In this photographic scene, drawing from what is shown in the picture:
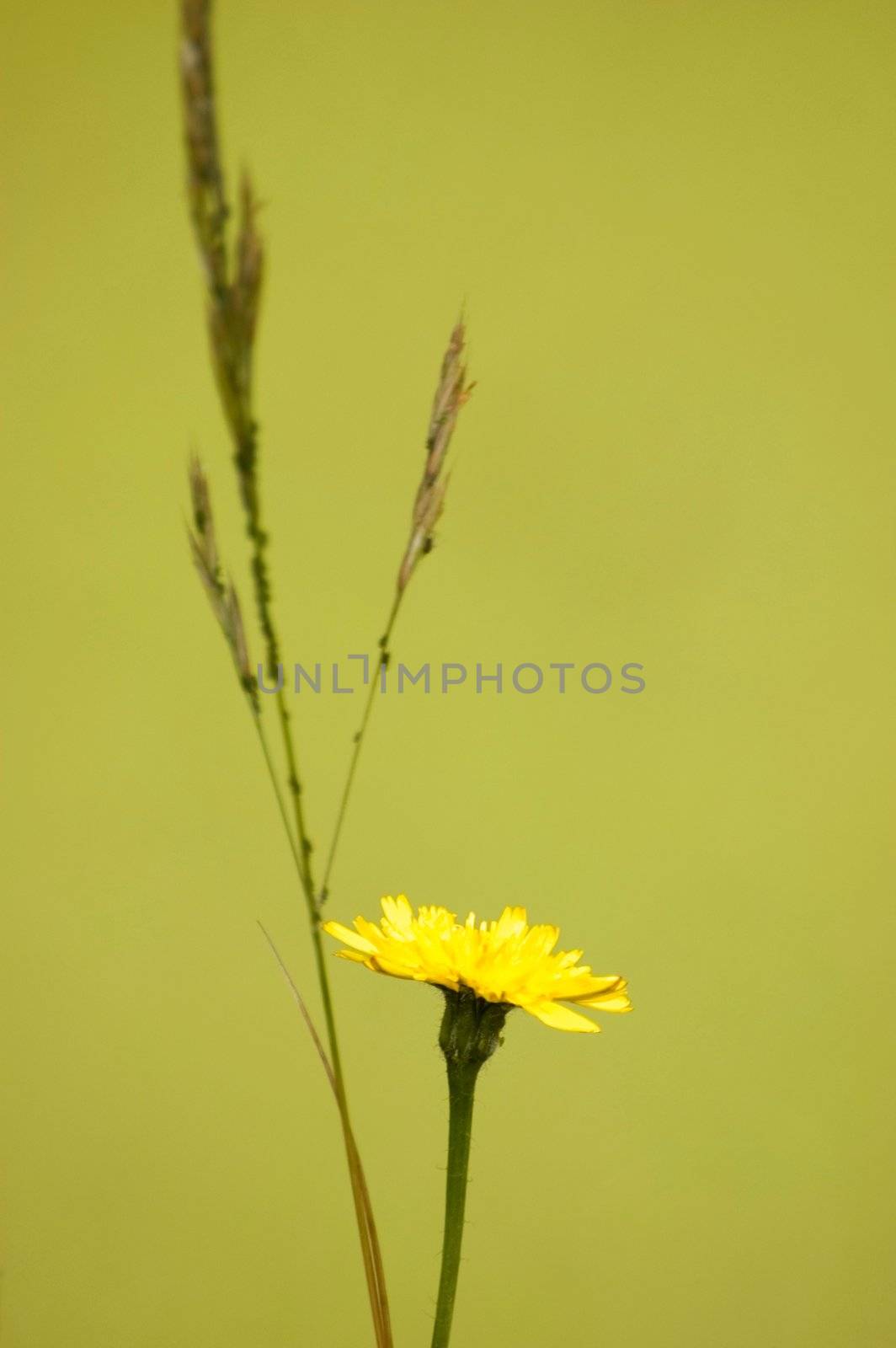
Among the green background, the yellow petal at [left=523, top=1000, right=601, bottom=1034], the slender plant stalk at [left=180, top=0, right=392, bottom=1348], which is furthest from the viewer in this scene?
the green background

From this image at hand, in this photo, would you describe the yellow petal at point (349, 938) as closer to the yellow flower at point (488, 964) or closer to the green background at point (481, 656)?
the yellow flower at point (488, 964)

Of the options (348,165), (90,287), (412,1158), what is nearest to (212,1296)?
(412,1158)

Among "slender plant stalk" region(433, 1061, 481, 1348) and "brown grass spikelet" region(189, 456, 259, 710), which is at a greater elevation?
"brown grass spikelet" region(189, 456, 259, 710)

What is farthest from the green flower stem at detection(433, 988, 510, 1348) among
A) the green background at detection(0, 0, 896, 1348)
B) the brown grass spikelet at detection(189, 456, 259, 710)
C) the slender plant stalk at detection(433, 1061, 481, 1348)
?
the green background at detection(0, 0, 896, 1348)

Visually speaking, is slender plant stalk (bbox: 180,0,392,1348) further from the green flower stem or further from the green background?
the green background

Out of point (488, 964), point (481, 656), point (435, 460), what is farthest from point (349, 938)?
point (481, 656)

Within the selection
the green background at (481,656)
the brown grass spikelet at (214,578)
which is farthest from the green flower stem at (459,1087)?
the green background at (481,656)

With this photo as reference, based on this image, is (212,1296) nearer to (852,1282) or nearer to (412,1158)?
(412,1158)
